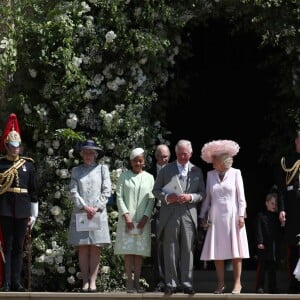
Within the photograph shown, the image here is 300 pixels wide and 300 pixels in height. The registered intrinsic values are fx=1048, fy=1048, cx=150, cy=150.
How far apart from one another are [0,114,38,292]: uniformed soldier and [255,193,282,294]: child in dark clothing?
108 inches

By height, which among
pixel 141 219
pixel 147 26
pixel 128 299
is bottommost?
→ pixel 128 299

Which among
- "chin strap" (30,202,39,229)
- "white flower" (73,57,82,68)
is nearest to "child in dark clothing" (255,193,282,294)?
"chin strap" (30,202,39,229)

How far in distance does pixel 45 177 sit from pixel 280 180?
3.03 meters

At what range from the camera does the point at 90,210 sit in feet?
37.6

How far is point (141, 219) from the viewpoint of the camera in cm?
1144

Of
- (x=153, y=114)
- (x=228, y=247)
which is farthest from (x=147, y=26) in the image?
(x=228, y=247)

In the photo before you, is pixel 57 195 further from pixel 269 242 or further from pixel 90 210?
pixel 269 242

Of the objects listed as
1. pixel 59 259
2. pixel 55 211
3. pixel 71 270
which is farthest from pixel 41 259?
pixel 55 211

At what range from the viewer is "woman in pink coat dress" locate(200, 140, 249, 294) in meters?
11.2

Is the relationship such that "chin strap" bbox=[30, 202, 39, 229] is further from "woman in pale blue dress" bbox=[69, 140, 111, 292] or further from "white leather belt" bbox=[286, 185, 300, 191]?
"white leather belt" bbox=[286, 185, 300, 191]

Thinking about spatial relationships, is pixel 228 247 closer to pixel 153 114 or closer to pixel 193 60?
pixel 153 114

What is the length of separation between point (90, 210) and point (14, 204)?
2.85ft

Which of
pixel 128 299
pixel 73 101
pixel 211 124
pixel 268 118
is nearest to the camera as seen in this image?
pixel 128 299

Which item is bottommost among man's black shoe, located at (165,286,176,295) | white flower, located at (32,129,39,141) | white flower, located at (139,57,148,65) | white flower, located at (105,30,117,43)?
man's black shoe, located at (165,286,176,295)
